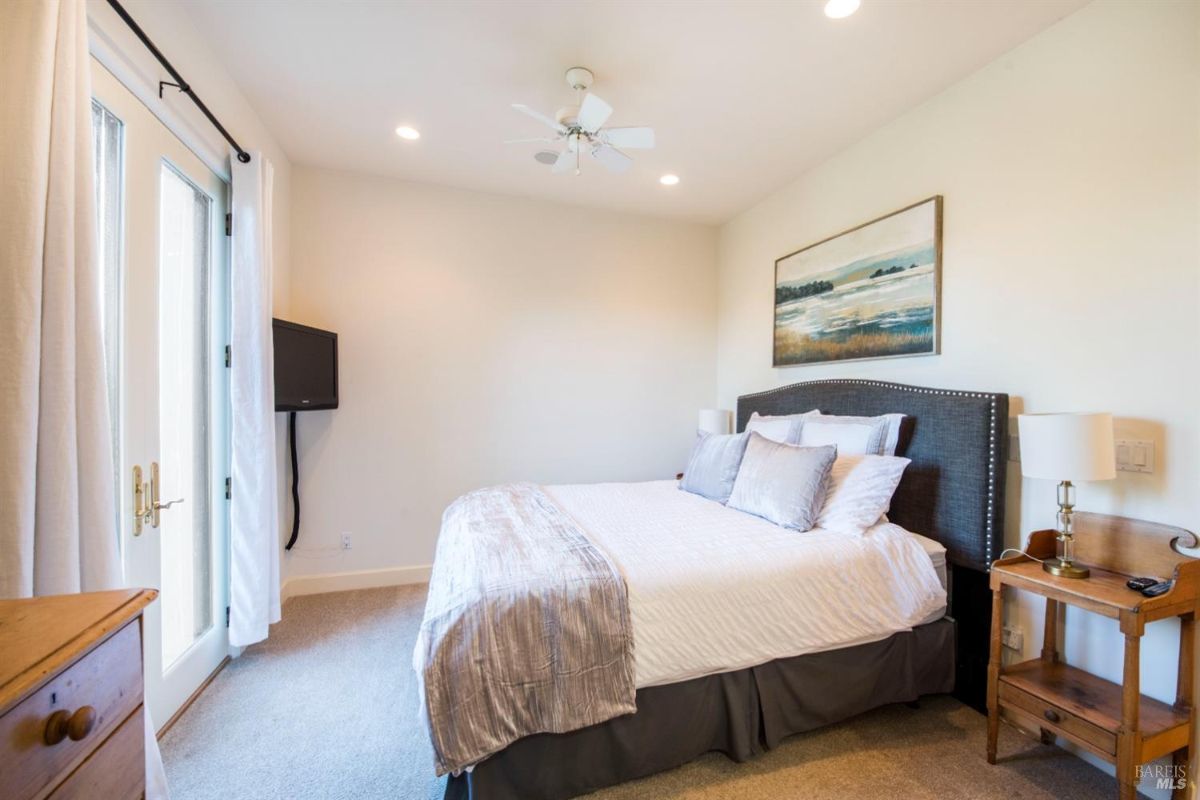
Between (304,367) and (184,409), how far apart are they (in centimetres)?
82

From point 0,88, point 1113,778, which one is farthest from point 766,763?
point 0,88

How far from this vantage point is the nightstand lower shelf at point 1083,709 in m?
1.46

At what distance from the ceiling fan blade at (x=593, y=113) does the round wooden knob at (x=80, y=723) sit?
2247mm

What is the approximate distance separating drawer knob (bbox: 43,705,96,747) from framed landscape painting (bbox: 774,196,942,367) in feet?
10.3

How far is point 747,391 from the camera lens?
13.1ft

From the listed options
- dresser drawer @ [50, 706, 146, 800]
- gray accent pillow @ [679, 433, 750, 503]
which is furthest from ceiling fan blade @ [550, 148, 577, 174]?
dresser drawer @ [50, 706, 146, 800]

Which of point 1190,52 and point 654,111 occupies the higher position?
point 654,111

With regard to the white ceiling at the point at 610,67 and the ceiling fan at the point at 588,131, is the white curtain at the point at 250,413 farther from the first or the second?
the ceiling fan at the point at 588,131

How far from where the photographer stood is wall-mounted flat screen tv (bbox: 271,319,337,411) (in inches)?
109

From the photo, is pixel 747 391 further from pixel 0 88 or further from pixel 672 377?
pixel 0 88

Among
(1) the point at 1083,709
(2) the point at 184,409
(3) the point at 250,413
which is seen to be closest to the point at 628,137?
(3) the point at 250,413

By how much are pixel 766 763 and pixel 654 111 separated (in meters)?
3.11

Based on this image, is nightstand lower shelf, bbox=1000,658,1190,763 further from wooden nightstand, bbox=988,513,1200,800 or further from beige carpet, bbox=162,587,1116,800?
beige carpet, bbox=162,587,1116,800

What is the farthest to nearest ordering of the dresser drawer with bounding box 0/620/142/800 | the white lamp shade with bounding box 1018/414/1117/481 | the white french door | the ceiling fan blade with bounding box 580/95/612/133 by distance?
the ceiling fan blade with bounding box 580/95/612/133, the white french door, the white lamp shade with bounding box 1018/414/1117/481, the dresser drawer with bounding box 0/620/142/800
